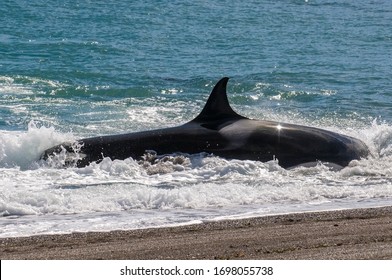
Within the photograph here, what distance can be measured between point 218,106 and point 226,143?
0.64m

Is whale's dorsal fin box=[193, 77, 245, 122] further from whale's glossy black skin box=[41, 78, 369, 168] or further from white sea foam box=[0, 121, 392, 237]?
white sea foam box=[0, 121, 392, 237]

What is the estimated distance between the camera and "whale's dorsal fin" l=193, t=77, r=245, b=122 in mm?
17469

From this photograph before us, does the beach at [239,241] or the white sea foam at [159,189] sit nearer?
the beach at [239,241]

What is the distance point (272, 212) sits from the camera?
45.4ft

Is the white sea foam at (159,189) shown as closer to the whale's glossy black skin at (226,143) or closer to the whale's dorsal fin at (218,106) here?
the whale's glossy black skin at (226,143)

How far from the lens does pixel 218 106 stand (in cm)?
1766

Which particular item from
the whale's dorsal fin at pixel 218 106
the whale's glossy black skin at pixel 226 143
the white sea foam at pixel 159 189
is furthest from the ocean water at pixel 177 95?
the whale's dorsal fin at pixel 218 106

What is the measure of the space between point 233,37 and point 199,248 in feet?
93.8

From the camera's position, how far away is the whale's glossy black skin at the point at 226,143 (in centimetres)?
1731

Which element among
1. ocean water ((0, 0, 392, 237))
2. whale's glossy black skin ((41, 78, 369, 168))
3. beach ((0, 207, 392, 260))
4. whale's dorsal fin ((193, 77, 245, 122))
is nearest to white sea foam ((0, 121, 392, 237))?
ocean water ((0, 0, 392, 237))

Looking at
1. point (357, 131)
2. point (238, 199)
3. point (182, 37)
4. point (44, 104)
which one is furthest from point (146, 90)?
point (238, 199)

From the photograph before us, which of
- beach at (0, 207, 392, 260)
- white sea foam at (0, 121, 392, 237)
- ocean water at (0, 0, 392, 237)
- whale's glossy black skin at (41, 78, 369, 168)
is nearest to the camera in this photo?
beach at (0, 207, 392, 260)
